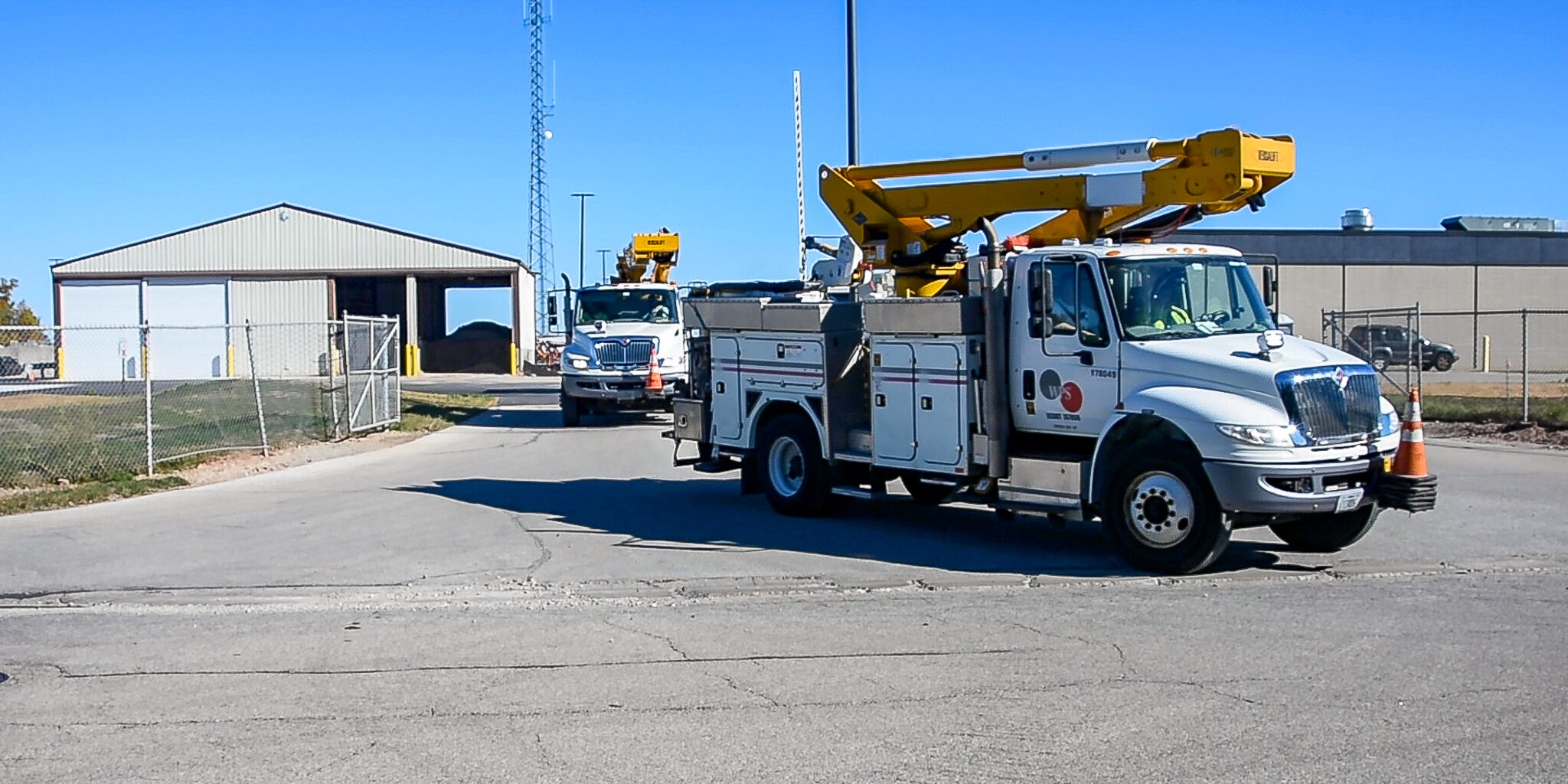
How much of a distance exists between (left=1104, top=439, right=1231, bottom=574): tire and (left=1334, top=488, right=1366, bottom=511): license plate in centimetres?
76

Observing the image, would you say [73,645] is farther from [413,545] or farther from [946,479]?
[946,479]

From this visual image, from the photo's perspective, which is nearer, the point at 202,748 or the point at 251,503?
the point at 202,748

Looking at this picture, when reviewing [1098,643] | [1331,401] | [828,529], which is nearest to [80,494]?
[828,529]

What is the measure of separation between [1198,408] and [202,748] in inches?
268

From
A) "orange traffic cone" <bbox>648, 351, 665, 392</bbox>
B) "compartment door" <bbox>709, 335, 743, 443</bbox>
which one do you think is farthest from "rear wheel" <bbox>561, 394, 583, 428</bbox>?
"compartment door" <bbox>709, 335, 743, 443</bbox>

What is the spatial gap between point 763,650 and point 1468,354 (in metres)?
49.8

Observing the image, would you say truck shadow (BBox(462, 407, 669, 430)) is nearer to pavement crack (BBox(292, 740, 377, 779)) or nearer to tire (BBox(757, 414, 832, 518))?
tire (BBox(757, 414, 832, 518))

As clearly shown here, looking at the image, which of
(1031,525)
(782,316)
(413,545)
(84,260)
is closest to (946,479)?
(1031,525)

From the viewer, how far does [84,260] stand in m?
55.8

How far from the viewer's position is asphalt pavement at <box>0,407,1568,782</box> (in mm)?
6219

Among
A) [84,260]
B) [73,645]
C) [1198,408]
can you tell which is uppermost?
[84,260]

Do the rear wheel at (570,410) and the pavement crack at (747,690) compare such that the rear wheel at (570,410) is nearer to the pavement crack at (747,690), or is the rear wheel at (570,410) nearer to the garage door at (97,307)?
the pavement crack at (747,690)

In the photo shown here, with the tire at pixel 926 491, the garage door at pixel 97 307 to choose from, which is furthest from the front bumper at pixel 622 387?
the garage door at pixel 97 307

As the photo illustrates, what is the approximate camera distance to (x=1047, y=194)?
13.2 meters
